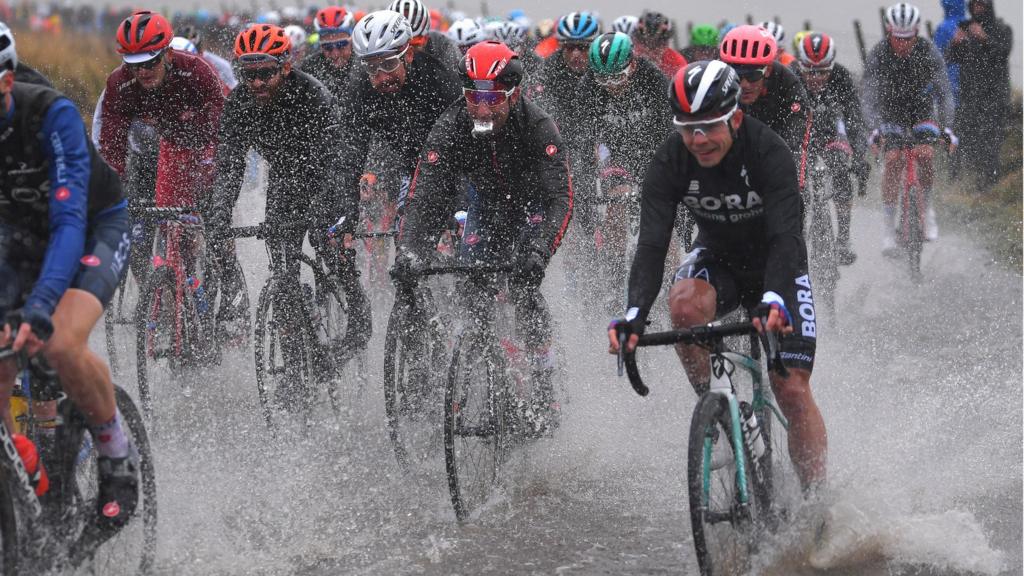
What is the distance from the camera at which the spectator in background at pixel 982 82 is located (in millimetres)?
15961

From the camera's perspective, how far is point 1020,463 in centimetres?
704

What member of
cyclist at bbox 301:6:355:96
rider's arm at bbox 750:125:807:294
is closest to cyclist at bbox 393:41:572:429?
rider's arm at bbox 750:125:807:294

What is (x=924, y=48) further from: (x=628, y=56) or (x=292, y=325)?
(x=292, y=325)

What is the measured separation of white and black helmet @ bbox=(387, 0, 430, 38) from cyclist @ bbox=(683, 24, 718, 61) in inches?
225

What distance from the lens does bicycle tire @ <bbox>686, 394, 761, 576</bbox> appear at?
4883mm

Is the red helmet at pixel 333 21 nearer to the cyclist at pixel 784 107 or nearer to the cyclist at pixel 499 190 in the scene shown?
the cyclist at pixel 784 107

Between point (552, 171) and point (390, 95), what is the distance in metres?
1.89

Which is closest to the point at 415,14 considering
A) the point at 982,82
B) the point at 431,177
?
the point at 431,177

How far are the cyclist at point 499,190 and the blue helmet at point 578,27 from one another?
4.33 metres

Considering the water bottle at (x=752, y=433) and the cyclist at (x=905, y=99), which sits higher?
the cyclist at (x=905, y=99)

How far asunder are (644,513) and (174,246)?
3908 millimetres

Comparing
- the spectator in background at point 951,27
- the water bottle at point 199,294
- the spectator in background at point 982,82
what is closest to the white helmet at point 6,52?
the water bottle at point 199,294

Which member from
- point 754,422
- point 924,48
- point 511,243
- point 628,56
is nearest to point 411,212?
point 511,243

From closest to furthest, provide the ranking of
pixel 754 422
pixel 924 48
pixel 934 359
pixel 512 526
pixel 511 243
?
1. pixel 754 422
2. pixel 512 526
3. pixel 511 243
4. pixel 934 359
5. pixel 924 48
